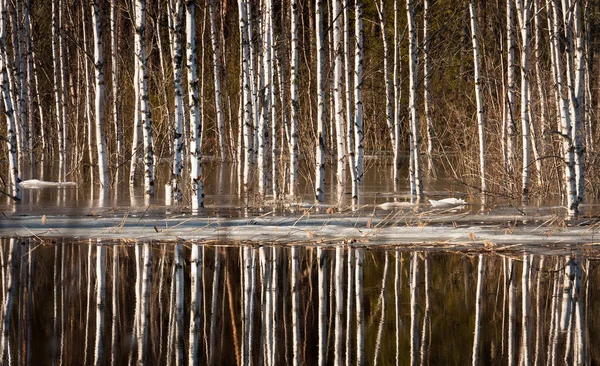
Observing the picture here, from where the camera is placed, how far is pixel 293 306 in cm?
820

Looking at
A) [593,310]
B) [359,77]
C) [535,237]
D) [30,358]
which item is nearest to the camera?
[30,358]

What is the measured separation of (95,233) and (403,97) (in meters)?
31.0

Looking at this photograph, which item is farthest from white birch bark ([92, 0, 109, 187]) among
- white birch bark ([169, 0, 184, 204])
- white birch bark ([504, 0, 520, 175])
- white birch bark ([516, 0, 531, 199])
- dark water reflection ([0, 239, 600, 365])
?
dark water reflection ([0, 239, 600, 365])

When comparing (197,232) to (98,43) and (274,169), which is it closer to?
(274,169)

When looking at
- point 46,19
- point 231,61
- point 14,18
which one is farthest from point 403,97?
point 14,18

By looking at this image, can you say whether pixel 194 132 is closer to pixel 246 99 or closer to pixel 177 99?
pixel 177 99

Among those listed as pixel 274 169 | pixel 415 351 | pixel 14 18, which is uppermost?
pixel 14 18

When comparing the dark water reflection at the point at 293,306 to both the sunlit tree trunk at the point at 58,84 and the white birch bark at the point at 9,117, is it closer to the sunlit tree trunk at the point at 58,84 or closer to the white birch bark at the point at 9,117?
the white birch bark at the point at 9,117

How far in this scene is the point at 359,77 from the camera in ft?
57.7

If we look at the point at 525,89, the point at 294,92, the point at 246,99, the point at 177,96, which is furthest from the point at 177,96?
the point at 525,89

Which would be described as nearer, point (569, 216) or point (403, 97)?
point (569, 216)

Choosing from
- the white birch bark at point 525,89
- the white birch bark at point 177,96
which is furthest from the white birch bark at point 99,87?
the white birch bark at point 525,89

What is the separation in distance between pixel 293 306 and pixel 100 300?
1561 millimetres

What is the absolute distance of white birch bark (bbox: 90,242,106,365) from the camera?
6.40 metres
